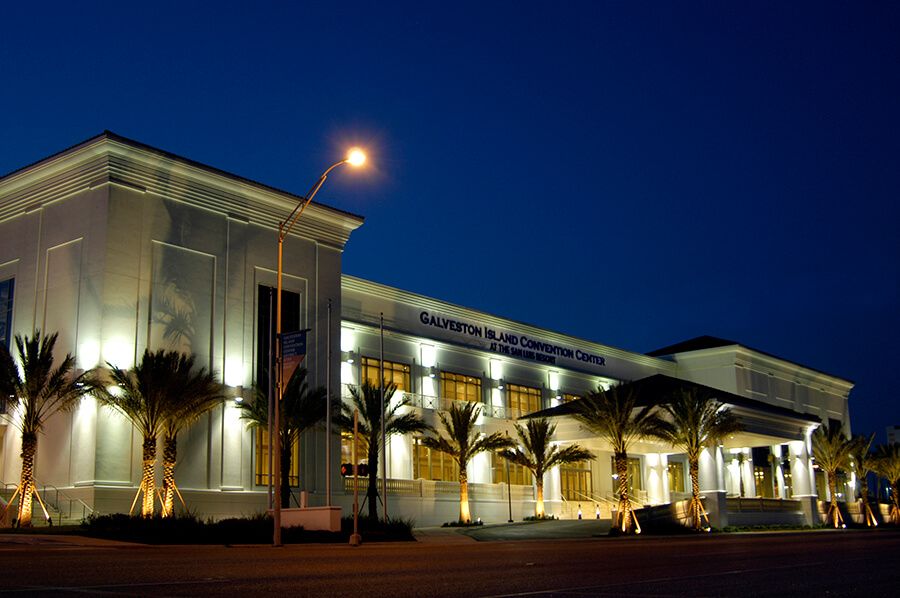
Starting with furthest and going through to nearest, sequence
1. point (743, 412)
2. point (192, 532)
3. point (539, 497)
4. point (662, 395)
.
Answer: point (539, 497)
point (743, 412)
point (662, 395)
point (192, 532)

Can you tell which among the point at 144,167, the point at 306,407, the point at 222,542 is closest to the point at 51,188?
the point at 144,167

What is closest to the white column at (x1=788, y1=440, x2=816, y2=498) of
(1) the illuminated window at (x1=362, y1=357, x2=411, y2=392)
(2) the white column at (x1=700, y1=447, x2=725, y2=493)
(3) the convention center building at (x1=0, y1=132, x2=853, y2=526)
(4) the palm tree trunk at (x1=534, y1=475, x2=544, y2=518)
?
(3) the convention center building at (x1=0, y1=132, x2=853, y2=526)

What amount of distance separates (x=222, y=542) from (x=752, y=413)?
33.1 metres

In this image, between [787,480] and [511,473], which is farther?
[787,480]

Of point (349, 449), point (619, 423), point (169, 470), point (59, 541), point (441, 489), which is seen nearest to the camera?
point (59, 541)

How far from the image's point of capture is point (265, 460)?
44062 mm

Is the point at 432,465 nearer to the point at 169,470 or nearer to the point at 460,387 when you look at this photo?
the point at 460,387

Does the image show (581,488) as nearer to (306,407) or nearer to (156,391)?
(306,407)

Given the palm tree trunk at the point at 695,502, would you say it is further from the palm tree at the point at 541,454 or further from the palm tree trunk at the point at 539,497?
the palm tree trunk at the point at 539,497

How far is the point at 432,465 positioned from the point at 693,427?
55.1 feet

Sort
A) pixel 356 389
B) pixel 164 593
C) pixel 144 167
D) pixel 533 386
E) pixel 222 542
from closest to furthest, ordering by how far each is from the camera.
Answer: pixel 164 593 < pixel 222 542 < pixel 144 167 < pixel 356 389 < pixel 533 386

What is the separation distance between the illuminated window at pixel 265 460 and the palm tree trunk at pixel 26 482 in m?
10.5

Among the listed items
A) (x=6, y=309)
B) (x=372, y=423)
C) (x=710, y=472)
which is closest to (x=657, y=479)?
(x=710, y=472)

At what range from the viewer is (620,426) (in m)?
43.7
